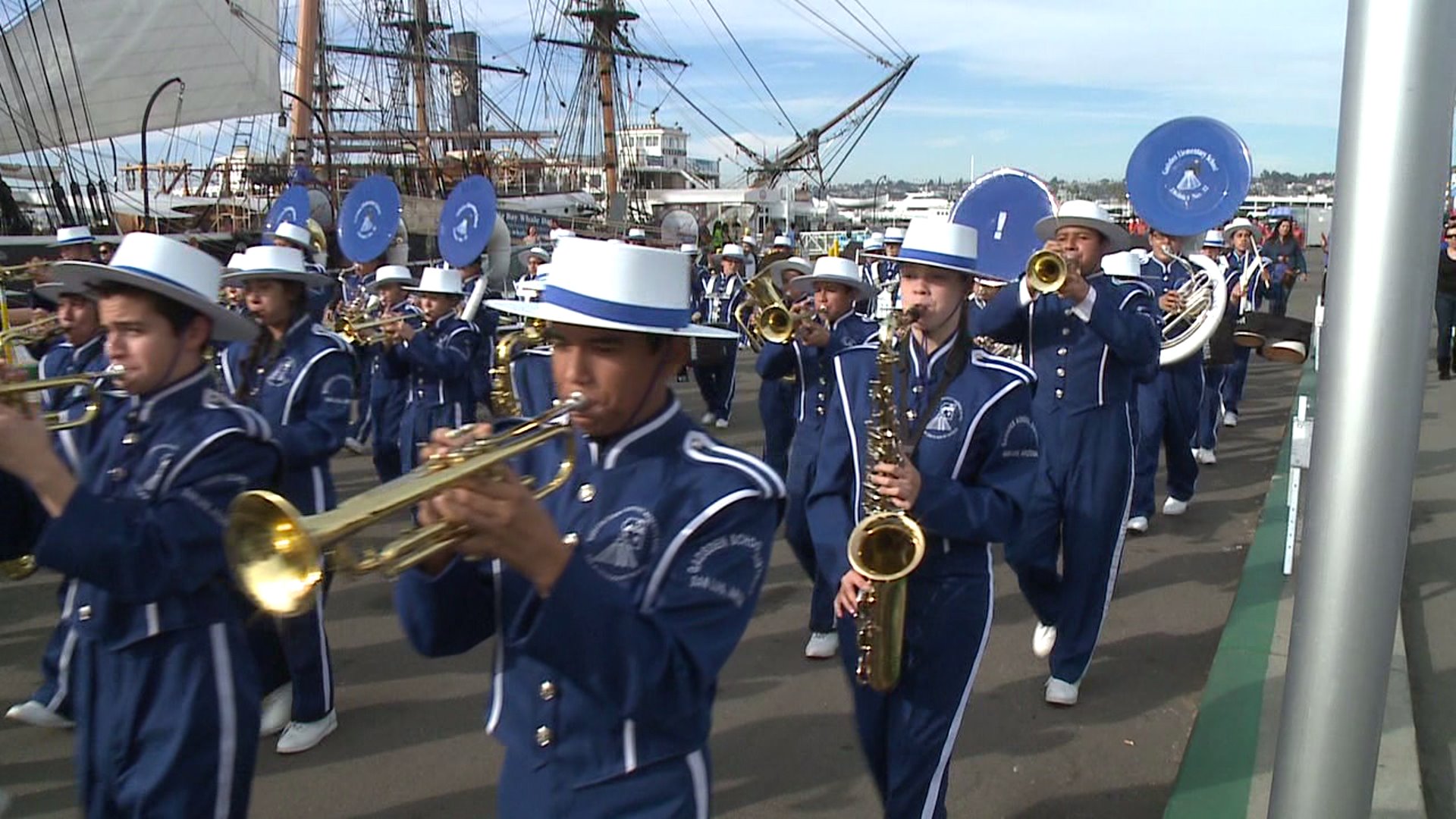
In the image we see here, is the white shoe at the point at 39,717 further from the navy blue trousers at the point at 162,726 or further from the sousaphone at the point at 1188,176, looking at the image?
the sousaphone at the point at 1188,176

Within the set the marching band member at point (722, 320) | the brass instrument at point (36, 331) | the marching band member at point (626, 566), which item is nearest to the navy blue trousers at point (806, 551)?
the marching band member at point (626, 566)

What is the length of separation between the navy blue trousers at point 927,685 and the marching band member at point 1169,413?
195 inches

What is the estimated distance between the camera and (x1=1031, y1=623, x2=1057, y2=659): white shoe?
550 centimetres

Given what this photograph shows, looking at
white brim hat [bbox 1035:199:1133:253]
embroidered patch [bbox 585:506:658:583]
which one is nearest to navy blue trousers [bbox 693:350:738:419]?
white brim hat [bbox 1035:199:1133:253]

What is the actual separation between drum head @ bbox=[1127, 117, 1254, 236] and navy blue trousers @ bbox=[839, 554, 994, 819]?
4.53 metres

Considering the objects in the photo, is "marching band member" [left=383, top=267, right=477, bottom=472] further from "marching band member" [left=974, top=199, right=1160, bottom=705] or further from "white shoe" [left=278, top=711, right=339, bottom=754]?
"marching band member" [left=974, top=199, right=1160, bottom=705]

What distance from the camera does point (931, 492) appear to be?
3.10 metres

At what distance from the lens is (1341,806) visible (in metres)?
2.10

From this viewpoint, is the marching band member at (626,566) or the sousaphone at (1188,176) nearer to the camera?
the marching band member at (626,566)

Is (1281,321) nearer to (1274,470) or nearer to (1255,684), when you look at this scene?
(1255,684)

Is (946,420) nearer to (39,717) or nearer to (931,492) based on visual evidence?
(931,492)

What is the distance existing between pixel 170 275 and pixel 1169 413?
738 centimetres

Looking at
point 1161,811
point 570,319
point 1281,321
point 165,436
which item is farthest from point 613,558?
point 1281,321

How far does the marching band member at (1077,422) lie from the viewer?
501 cm
